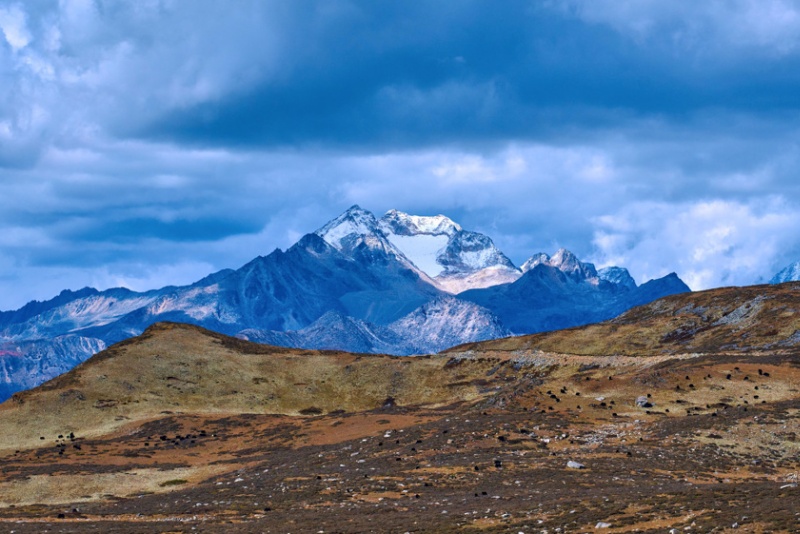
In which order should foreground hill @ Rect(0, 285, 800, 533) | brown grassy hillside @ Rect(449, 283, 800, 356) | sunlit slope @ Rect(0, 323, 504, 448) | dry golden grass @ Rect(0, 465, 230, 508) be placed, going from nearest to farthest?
foreground hill @ Rect(0, 285, 800, 533) < dry golden grass @ Rect(0, 465, 230, 508) < sunlit slope @ Rect(0, 323, 504, 448) < brown grassy hillside @ Rect(449, 283, 800, 356)

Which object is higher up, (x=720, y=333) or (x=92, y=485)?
(x=720, y=333)

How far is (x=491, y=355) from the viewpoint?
521 ft

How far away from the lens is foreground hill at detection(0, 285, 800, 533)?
161ft

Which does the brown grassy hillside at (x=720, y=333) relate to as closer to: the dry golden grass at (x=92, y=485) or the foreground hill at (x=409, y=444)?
the foreground hill at (x=409, y=444)

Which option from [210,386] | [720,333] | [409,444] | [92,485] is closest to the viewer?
[409,444]

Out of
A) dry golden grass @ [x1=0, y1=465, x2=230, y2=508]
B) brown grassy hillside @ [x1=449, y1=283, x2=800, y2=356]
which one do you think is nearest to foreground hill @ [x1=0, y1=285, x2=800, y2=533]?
dry golden grass @ [x1=0, y1=465, x2=230, y2=508]

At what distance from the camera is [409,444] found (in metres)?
78.9

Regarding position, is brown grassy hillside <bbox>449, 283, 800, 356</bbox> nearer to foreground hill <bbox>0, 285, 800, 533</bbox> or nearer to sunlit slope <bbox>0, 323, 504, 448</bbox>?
foreground hill <bbox>0, 285, 800, 533</bbox>

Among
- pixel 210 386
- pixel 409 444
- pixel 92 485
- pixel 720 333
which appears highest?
pixel 210 386

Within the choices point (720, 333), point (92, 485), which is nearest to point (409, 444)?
point (92, 485)

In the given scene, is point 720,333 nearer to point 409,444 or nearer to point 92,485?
point 409,444

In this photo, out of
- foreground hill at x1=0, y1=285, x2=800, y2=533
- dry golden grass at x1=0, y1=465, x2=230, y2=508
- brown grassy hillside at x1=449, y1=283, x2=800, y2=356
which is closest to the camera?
foreground hill at x1=0, y1=285, x2=800, y2=533

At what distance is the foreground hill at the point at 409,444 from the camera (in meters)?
49.0

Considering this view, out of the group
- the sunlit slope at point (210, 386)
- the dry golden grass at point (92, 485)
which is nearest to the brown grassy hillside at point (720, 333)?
the sunlit slope at point (210, 386)
